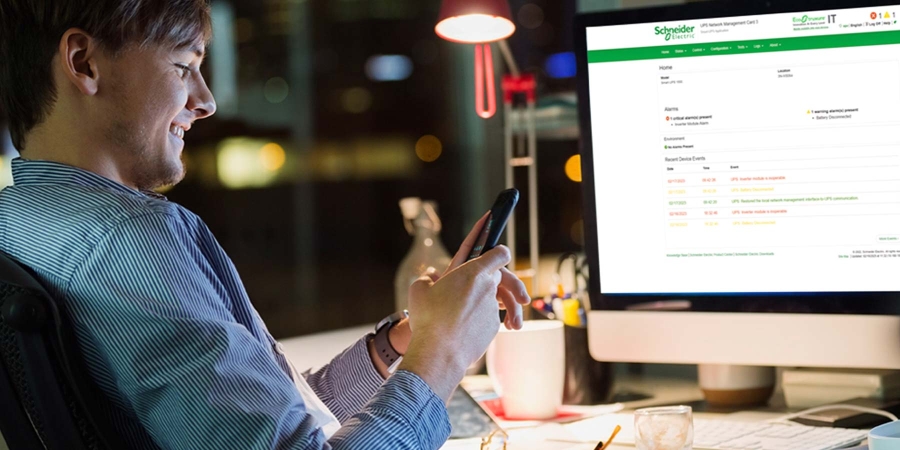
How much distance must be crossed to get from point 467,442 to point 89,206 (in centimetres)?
54

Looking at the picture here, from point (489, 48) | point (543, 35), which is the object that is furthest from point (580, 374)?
point (543, 35)

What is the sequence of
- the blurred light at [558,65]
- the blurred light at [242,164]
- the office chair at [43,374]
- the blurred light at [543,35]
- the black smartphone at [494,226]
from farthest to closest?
the blurred light at [242,164], the blurred light at [543,35], the blurred light at [558,65], the black smartphone at [494,226], the office chair at [43,374]

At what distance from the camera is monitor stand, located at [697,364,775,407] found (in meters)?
1.27

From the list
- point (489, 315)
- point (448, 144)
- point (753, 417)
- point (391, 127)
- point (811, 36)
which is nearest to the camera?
point (489, 315)

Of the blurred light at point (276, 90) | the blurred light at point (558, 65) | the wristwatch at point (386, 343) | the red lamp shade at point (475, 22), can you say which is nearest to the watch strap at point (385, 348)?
the wristwatch at point (386, 343)

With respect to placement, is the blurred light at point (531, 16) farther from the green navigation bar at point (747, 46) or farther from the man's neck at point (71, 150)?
the man's neck at point (71, 150)

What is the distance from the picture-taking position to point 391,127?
4.36 metres

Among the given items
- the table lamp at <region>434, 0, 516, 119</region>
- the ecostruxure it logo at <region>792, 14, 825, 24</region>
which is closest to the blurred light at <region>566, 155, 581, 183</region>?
the table lamp at <region>434, 0, 516, 119</region>

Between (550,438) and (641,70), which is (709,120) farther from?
(550,438)

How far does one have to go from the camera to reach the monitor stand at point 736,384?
4.16 feet

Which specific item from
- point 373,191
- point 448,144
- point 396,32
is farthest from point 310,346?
point 373,191

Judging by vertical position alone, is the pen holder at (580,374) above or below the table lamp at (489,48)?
below

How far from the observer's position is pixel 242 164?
14.4 feet

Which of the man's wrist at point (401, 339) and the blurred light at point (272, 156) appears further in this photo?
the blurred light at point (272, 156)
